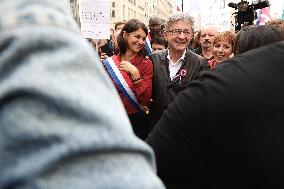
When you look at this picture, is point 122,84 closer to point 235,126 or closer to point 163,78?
point 163,78

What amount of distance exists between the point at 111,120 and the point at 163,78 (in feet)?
11.4

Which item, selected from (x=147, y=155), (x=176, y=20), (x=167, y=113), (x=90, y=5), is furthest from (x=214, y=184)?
(x=90, y=5)

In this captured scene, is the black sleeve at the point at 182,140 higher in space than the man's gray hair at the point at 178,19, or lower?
lower

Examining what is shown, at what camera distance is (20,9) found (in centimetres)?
39

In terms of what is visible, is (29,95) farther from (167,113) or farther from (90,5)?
(90,5)

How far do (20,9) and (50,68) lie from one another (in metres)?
0.07

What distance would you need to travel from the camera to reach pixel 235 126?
1.03m

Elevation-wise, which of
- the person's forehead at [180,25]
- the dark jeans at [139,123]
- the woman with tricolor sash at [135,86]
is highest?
the person's forehead at [180,25]

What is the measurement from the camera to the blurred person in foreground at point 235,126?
3.36ft

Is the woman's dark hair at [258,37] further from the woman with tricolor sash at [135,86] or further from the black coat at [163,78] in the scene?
the woman with tricolor sash at [135,86]

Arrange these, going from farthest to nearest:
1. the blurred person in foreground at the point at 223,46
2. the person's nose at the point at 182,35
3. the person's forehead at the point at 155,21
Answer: the person's forehead at the point at 155,21
the blurred person in foreground at the point at 223,46
the person's nose at the point at 182,35

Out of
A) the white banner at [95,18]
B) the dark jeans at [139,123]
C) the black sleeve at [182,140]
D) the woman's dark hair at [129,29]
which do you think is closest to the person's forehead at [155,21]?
the white banner at [95,18]

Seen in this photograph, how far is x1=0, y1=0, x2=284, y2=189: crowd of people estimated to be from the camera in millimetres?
350

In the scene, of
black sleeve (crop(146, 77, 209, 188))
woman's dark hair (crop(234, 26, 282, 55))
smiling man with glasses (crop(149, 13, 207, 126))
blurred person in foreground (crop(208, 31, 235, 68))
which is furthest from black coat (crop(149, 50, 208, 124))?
black sleeve (crop(146, 77, 209, 188))
